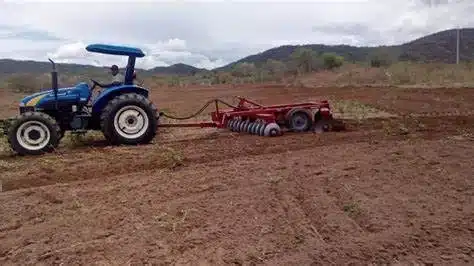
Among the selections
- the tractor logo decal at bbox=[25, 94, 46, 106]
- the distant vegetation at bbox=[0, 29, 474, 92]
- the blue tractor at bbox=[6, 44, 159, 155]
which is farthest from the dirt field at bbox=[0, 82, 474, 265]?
the distant vegetation at bbox=[0, 29, 474, 92]

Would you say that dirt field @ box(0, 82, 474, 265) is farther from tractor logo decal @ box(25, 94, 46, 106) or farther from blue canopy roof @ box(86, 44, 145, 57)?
blue canopy roof @ box(86, 44, 145, 57)

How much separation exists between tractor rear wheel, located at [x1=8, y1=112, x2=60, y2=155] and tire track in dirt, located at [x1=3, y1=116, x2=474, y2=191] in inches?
15.6

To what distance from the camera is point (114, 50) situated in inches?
388

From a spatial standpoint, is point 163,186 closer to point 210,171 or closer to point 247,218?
point 210,171

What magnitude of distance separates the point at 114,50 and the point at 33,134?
198 centimetres

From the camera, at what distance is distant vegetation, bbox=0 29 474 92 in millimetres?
28208

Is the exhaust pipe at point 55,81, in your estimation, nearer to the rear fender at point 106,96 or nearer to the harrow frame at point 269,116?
the rear fender at point 106,96

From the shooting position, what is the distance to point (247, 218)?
17.7 ft

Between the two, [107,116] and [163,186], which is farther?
[107,116]

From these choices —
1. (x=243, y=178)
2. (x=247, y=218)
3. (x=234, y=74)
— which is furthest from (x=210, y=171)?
(x=234, y=74)

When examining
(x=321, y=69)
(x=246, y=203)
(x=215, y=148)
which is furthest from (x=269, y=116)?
(x=321, y=69)

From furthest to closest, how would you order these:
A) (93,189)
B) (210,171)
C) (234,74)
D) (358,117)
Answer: (234,74) → (358,117) → (210,171) → (93,189)

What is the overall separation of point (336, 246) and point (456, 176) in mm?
2753

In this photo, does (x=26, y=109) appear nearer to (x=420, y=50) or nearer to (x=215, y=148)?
(x=215, y=148)
